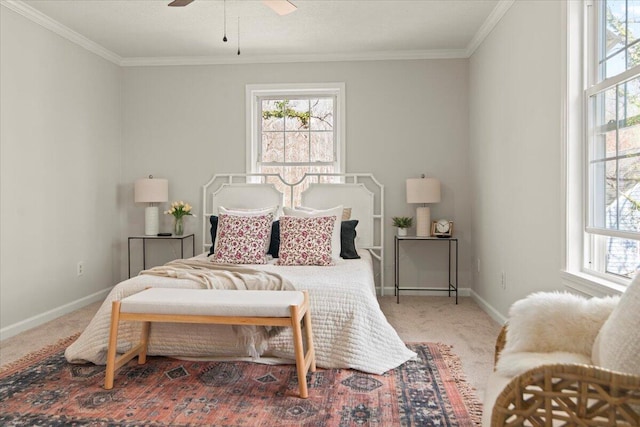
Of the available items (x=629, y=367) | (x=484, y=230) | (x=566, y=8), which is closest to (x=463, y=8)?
(x=566, y=8)

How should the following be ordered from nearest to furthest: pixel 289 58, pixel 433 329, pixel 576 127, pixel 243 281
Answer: pixel 576 127
pixel 243 281
pixel 433 329
pixel 289 58

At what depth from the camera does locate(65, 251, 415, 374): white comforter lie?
287 cm

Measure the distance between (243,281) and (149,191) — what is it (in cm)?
228

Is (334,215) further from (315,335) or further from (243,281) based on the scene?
(315,335)

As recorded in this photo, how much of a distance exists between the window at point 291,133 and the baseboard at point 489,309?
194 centimetres

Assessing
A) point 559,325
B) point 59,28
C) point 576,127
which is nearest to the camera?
point 559,325

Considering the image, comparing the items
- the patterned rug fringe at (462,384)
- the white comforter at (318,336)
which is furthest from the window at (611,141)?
the white comforter at (318,336)

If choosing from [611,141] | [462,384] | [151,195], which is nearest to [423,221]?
[462,384]

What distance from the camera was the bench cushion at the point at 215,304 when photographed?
2.47 m

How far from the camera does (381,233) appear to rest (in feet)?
16.5

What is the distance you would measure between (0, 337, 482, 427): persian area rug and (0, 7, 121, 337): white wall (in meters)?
1.17

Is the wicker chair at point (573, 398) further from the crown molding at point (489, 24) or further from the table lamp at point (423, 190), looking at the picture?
the table lamp at point (423, 190)

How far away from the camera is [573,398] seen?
1.22 meters

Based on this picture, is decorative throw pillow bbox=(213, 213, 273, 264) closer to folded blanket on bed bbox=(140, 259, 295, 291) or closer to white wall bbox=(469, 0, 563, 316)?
folded blanket on bed bbox=(140, 259, 295, 291)
